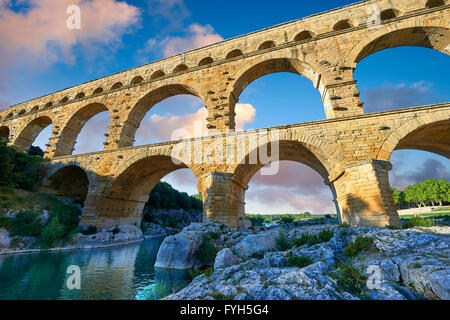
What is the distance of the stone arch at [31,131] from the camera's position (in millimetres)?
17797

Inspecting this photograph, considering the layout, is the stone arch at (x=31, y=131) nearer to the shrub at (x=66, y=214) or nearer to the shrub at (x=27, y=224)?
the shrub at (x=66, y=214)

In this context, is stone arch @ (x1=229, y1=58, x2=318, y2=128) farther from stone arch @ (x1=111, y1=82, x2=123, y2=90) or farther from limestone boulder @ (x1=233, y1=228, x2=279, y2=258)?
stone arch @ (x1=111, y1=82, x2=123, y2=90)

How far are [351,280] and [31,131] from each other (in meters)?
26.0

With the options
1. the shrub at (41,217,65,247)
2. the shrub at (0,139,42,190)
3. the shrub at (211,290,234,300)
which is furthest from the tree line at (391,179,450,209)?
the shrub at (0,139,42,190)

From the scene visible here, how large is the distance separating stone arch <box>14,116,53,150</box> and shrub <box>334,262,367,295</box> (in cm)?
2385

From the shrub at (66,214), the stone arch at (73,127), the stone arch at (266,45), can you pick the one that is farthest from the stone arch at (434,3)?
the shrub at (66,214)

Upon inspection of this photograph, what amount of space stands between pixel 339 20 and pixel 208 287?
14705mm

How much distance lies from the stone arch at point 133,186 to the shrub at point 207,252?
3.80 m

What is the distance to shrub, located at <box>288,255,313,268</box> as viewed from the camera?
12.4 ft

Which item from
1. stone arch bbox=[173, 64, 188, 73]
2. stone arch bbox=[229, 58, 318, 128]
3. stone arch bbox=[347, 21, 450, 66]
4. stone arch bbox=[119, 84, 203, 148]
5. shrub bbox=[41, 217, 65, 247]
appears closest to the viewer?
stone arch bbox=[347, 21, 450, 66]

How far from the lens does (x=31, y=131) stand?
60.3ft

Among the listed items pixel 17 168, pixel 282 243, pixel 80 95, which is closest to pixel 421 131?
pixel 282 243

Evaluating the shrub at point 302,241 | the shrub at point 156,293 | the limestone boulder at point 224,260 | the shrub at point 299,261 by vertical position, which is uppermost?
the shrub at point 302,241

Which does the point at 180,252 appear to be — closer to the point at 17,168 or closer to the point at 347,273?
the point at 347,273
